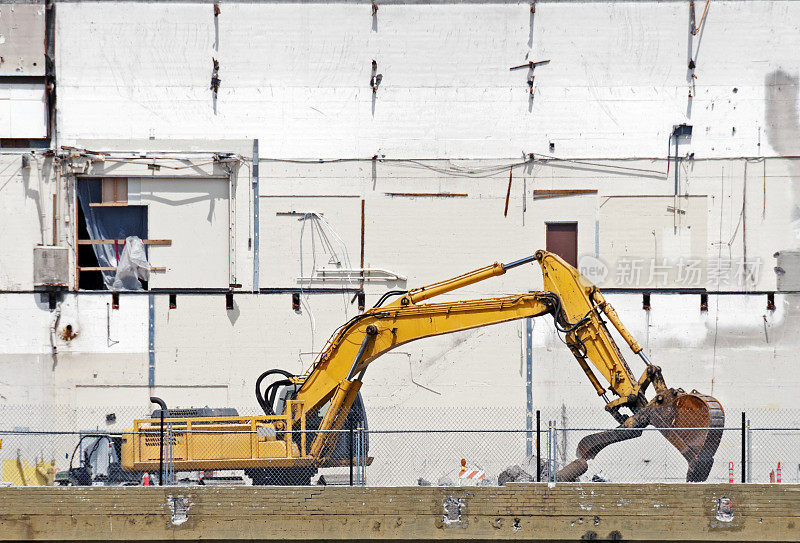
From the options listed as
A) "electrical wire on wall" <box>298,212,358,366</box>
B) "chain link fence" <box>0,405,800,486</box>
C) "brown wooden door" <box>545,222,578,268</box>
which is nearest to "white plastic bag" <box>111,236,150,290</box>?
"chain link fence" <box>0,405,800,486</box>

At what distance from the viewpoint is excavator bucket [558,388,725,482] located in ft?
40.5

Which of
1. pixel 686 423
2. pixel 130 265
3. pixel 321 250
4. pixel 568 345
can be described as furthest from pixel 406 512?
pixel 130 265

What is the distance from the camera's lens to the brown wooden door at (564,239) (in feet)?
57.2

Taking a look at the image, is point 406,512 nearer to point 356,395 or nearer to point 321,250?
point 356,395

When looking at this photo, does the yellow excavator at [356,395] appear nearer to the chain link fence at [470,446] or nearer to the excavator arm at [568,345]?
the excavator arm at [568,345]

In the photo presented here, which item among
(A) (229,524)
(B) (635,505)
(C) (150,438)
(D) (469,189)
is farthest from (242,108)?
(B) (635,505)

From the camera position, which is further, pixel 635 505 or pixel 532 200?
pixel 532 200

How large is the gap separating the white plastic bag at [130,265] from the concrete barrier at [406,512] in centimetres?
602

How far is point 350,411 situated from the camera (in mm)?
13648

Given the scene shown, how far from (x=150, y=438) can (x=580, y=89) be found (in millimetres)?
10938

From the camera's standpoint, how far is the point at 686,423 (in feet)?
41.5

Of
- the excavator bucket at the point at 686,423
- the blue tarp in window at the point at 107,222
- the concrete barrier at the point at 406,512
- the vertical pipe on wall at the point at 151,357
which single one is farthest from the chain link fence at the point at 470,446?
the excavator bucket at the point at 686,423

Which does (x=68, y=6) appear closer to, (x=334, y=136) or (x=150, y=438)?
(x=334, y=136)

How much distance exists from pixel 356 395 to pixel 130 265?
6.69 meters
